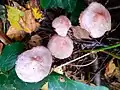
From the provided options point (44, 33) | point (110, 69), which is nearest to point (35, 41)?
point (44, 33)

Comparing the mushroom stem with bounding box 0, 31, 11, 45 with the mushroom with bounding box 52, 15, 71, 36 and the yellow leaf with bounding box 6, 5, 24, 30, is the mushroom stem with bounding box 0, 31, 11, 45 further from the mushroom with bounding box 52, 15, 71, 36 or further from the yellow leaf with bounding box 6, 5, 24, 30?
the mushroom with bounding box 52, 15, 71, 36

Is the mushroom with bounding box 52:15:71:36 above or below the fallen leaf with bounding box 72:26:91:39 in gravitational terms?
above

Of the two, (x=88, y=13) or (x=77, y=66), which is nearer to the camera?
(x=88, y=13)

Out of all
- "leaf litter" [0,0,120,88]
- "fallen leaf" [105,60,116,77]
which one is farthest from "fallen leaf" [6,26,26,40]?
"fallen leaf" [105,60,116,77]

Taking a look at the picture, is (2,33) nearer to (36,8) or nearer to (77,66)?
(36,8)

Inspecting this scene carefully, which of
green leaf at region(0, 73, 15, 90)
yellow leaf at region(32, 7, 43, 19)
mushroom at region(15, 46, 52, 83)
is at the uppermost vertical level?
yellow leaf at region(32, 7, 43, 19)

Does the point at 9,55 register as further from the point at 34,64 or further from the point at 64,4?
the point at 64,4

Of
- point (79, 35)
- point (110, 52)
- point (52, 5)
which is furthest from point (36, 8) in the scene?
point (110, 52)
